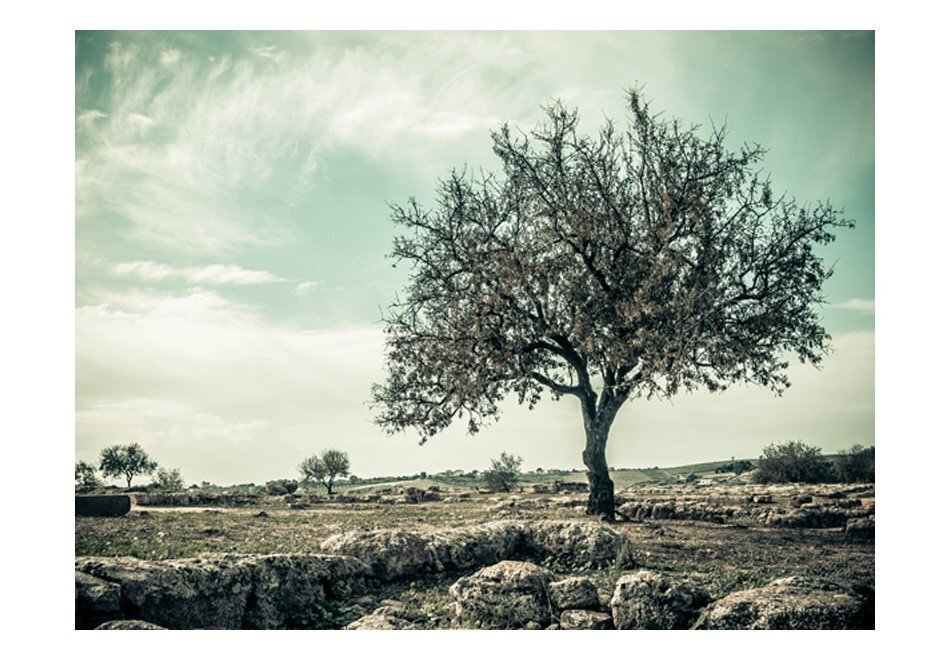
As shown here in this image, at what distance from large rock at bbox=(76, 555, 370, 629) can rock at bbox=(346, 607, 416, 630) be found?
2.55ft

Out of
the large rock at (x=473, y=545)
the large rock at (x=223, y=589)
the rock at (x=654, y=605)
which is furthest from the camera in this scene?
the large rock at (x=473, y=545)

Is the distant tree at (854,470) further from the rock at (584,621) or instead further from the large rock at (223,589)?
the large rock at (223,589)

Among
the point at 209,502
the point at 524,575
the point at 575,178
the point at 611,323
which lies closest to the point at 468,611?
the point at 524,575

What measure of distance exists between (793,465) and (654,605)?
123ft

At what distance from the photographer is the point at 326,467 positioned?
6462cm

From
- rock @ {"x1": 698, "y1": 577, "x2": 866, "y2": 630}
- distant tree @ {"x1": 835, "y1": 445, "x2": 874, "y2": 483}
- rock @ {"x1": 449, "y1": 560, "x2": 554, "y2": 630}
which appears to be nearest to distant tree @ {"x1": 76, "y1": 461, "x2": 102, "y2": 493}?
rock @ {"x1": 449, "y1": 560, "x2": 554, "y2": 630}

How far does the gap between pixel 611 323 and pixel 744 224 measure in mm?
5319

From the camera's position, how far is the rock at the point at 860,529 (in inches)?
744

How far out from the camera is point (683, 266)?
1931 cm

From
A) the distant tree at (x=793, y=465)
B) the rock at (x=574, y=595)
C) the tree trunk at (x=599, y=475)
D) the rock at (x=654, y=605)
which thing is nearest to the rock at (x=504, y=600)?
the rock at (x=574, y=595)

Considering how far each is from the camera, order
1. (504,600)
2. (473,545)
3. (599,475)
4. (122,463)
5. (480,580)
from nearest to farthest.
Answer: (504,600) → (480,580) → (473,545) → (599,475) → (122,463)

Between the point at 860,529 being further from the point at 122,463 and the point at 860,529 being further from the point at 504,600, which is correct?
the point at 122,463

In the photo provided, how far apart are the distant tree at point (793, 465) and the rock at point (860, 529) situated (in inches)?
953

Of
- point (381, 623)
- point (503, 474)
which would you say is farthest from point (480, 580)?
point (503, 474)
